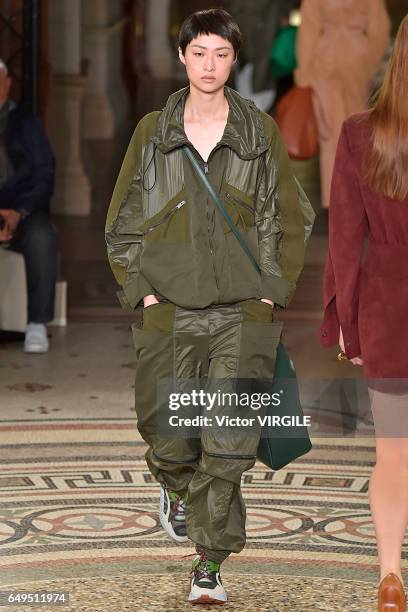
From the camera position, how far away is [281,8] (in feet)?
67.0

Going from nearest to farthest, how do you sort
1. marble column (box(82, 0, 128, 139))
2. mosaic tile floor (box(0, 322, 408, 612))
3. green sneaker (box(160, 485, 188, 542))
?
1. mosaic tile floor (box(0, 322, 408, 612))
2. green sneaker (box(160, 485, 188, 542))
3. marble column (box(82, 0, 128, 139))

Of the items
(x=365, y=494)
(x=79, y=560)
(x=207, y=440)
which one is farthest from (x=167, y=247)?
(x=365, y=494)

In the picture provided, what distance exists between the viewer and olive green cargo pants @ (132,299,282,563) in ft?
13.4

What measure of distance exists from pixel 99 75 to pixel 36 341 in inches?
482

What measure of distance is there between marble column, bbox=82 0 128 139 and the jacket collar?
15468 mm

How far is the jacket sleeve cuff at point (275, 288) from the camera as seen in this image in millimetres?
4109

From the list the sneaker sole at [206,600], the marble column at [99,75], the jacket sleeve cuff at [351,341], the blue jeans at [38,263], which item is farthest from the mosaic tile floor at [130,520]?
the marble column at [99,75]

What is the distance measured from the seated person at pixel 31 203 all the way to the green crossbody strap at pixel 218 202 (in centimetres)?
420

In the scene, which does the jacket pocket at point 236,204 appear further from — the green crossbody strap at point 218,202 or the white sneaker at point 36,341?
the white sneaker at point 36,341

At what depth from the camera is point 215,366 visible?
4.11m

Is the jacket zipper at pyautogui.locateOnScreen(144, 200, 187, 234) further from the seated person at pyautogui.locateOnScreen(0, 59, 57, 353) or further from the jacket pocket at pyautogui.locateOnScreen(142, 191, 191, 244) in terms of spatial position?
the seated person at pyautogui.locateOnScreen(0, 59, 57, 353)

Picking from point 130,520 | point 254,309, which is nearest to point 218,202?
point 254,309

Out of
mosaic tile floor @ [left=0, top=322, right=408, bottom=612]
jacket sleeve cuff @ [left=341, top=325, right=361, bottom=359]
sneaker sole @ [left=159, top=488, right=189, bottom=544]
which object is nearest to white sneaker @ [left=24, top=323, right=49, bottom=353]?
mosaic tile floor @ [left=0, top=322, right=408, bottom=612]

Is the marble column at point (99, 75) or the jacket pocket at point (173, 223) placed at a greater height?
the jacket pocket at point (173, 223)
